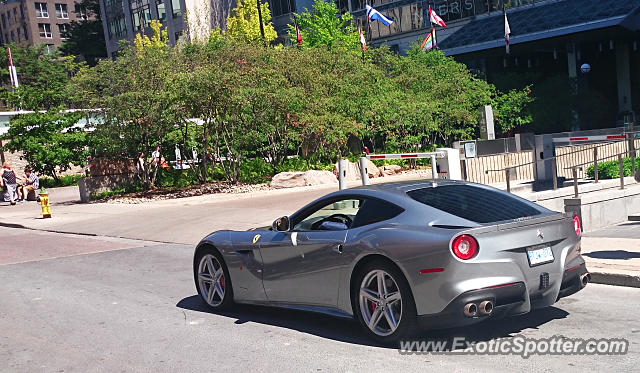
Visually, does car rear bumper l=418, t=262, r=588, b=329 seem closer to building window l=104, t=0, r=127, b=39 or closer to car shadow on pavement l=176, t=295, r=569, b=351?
car shadow on pavement l=176, t=295, r=569, b=351

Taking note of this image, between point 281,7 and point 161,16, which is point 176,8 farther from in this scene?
point 281,7

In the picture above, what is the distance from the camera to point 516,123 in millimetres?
39312

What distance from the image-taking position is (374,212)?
6691 mm

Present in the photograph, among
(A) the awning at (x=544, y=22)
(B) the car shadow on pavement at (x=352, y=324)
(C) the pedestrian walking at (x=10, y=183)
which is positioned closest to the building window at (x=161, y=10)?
(A) the awning at (x=544, y=22)

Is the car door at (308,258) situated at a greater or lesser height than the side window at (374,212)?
lesser

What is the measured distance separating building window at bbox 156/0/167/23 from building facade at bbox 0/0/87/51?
35147 mm

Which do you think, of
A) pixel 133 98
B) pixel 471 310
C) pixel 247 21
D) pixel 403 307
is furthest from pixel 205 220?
pixel 247 21

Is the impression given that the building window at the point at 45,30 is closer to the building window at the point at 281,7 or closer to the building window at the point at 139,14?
the building window at the point at 139,14

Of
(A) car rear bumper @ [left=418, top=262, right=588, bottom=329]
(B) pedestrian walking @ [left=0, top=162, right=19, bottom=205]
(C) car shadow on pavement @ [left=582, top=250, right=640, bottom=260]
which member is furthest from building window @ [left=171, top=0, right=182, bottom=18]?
(A) car rear bumper @ [left=418, top=262, right=588, bottom=329]

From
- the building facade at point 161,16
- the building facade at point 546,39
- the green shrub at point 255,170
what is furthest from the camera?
the building facade at point 161,16

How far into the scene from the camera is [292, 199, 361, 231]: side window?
695 centimetres

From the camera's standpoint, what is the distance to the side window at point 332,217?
6.95 m

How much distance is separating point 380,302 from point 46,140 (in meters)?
31.8

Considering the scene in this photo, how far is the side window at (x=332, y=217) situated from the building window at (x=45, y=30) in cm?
11205
